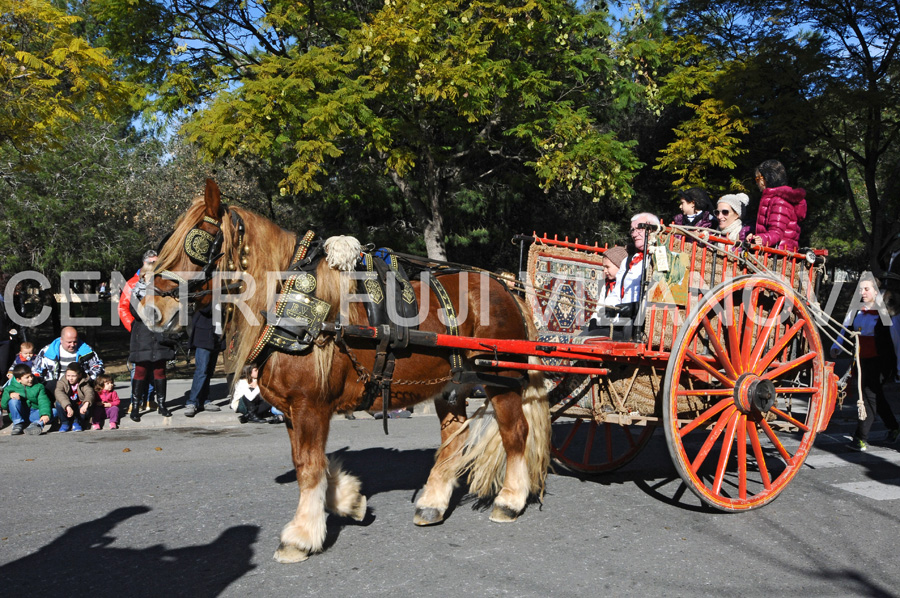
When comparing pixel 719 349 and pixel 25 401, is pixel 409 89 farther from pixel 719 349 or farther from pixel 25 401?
pixel 719 349

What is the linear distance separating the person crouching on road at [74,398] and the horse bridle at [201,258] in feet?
17.8

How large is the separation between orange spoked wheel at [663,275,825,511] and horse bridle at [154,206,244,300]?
9.30 feet

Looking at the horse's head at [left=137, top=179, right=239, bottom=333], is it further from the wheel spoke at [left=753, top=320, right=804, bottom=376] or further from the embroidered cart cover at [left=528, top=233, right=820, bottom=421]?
the wheel spoke at [left=753, top=320, right=804, bottom=376]

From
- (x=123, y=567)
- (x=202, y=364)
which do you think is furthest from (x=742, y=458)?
(x=202, y=364)

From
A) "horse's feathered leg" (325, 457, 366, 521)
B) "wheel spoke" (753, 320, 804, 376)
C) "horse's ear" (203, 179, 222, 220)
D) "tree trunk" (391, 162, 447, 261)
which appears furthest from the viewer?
"tree trunk" (391, 162, 447, 261)

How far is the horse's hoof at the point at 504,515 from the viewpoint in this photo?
5.00m

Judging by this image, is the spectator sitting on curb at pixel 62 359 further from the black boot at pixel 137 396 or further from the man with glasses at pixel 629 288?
the man with glasses at pixel 629 288

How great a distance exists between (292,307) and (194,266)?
570 mm

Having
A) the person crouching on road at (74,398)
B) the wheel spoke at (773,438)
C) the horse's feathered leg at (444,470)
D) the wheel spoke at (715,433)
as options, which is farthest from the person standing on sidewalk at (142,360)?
the wheel spoke at (773,438)

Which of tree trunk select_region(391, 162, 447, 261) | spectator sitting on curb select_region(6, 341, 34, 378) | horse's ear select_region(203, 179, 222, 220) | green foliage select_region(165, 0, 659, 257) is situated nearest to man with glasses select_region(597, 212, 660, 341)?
horse's ear select_region(203, 179, 222, 220)

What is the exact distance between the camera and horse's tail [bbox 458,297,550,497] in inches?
207

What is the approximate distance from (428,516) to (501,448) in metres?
0.75

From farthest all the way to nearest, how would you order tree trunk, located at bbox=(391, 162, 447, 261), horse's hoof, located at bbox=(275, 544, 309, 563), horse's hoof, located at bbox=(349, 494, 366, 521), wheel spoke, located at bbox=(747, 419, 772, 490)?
tree trunk, located at bbox=(391, 162, 447, 261)
wheel spoke, located at bbox=(747, 419, 772, 490)
horse's hoof, located at bbox=(349, 494, 366, 521)
horse's hoof, located at bbox=(275, 544, 309, 563)

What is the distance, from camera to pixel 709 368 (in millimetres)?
4965
